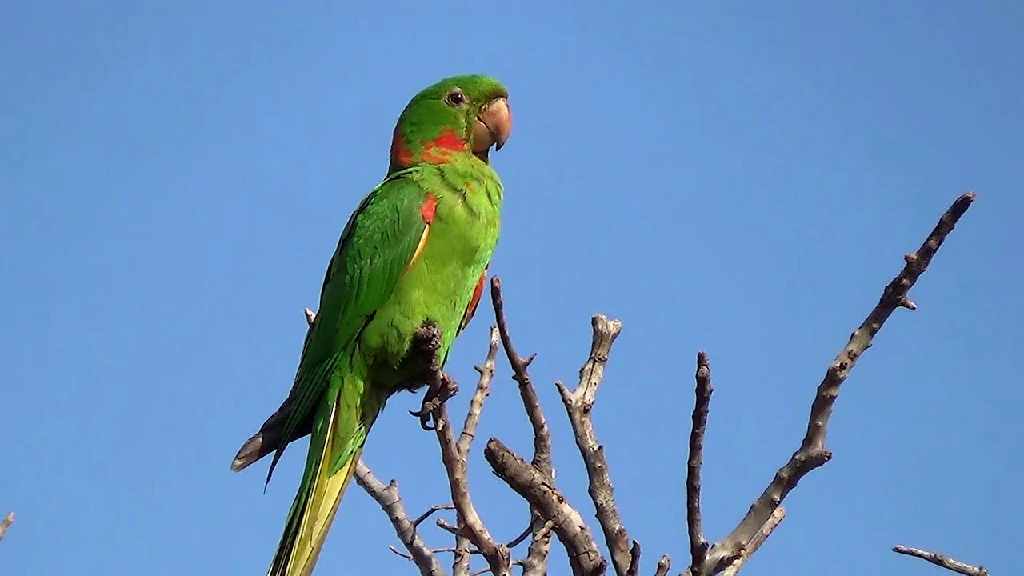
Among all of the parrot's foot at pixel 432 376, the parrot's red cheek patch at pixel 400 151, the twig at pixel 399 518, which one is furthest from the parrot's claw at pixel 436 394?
the parrot's red cheek patch at pixel 400 151

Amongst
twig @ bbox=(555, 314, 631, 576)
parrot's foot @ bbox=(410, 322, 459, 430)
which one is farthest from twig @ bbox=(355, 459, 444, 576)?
twig @ bbox=(555, 314, 631, 576)

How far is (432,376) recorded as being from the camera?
12.4ft

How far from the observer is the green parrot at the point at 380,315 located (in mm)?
3973

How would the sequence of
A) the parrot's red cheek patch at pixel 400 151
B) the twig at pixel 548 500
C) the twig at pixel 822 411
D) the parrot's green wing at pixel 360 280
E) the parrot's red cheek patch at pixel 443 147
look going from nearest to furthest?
the twig at pixel 822 411
the twig at pixel 548 500
the parrot's green wing at pixel 360 280
the parrot's red cheek patch at pixel 443 147
the parrot's red cheek patch at pixel 400 151

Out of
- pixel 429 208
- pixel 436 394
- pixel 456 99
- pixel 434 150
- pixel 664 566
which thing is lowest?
pixel 664 566

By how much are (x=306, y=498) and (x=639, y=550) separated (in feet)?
6.02

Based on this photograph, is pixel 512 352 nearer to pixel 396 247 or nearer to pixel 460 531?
pixel 460 531

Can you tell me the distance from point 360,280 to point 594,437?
1379mm

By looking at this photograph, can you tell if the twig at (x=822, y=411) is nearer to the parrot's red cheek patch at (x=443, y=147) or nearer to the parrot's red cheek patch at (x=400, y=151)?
the parrot's red cheek patch at (x=443, y=147)

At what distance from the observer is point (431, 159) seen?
4.68 meters

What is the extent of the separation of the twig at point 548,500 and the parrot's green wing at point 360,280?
130 cm

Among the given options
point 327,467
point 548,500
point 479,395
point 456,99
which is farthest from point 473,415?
point 456,99

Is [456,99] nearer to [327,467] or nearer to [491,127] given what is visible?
[491,127]

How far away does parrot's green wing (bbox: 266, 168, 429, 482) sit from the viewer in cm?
412
